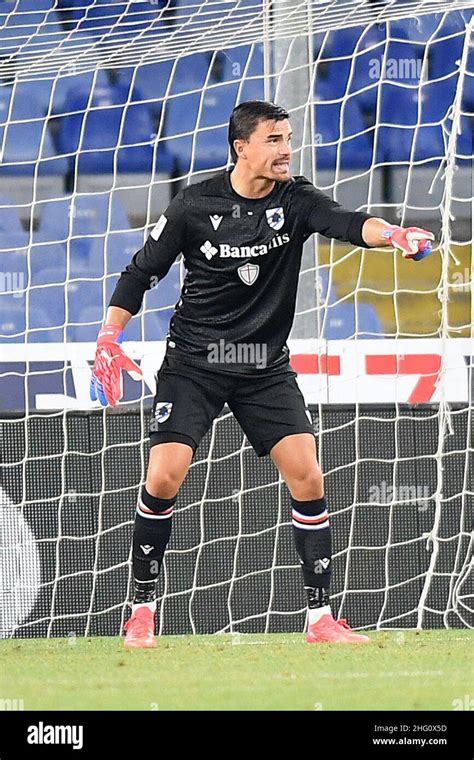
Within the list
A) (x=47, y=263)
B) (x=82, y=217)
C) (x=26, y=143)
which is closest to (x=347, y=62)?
(x=82, y=217)

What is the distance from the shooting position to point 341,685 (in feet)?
10.6

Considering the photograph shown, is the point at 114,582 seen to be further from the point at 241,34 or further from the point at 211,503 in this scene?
the point at 241,34

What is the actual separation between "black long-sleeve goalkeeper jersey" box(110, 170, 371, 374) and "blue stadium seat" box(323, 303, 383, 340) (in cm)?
266

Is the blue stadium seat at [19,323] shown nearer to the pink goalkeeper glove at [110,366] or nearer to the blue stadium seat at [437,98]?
the blue stadium seat at [437,98]

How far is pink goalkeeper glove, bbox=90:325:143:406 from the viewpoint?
3562 millimetres

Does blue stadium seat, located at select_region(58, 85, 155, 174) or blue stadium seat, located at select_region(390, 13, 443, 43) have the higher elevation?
blue stadium seat, located at select_region(390, 13, 443, 43)

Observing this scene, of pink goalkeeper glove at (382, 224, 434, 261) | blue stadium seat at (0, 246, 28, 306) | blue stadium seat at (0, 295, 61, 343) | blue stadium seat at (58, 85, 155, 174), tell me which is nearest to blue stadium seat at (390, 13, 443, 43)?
blue stadium seat at (58, 85, 155, 174)

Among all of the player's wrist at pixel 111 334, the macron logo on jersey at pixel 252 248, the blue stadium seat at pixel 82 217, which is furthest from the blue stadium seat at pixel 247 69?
the player's wrist at pixel 111 334

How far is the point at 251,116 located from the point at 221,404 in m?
0.80

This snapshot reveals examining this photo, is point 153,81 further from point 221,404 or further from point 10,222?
point 221,404

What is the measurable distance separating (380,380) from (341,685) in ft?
8.20

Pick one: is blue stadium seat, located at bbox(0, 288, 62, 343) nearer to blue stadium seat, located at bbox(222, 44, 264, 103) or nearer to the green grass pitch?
blue stadium seat, located at bbox(222, 44, 264, 103)

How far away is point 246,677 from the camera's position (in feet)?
11.0
